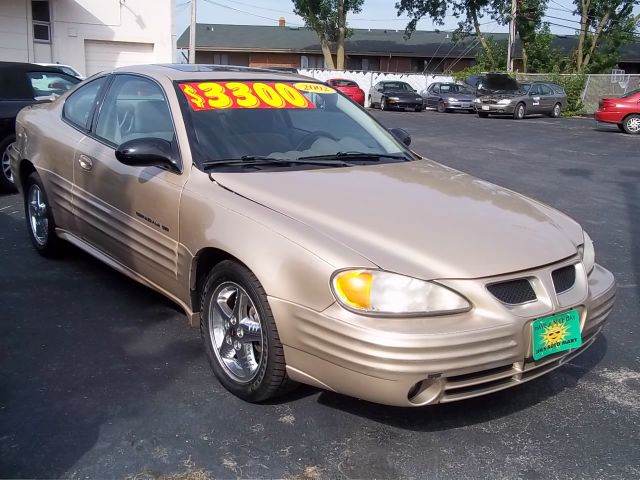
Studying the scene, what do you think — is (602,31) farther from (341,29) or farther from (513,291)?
(513,291)

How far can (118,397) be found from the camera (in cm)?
337

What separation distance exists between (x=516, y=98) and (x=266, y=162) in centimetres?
2420

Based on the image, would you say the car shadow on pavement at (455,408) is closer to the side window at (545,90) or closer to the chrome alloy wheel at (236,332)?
the chrome alloy wheel at (236,332)

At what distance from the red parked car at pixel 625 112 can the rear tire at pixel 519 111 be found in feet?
20.0

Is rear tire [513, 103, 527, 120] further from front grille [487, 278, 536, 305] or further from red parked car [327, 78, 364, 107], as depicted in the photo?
front grille [487, 278, 536, 305]

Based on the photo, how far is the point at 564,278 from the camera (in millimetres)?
3197

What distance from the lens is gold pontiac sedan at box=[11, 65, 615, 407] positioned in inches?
111

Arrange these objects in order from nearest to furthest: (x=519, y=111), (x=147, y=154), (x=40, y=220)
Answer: (x=147, y=154) < (x=40, y=220) < (x=519, y=111)

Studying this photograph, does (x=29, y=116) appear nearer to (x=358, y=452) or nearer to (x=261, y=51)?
(x=358, y=452)

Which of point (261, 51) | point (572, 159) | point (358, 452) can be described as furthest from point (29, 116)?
point (261, 51)

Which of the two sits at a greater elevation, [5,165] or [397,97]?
[397,97]

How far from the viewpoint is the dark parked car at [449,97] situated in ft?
98.1

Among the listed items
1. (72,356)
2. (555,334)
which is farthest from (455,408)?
(72,356)

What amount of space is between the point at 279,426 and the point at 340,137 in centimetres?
196
